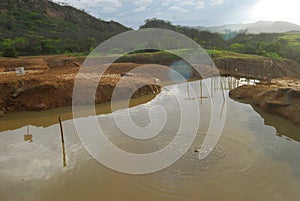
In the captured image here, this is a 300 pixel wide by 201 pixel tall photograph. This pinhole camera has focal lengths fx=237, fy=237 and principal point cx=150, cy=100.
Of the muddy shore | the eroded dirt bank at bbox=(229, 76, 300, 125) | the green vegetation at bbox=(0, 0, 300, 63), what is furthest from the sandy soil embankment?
the green vegetation at bbox=(0, 0, 300, 63)

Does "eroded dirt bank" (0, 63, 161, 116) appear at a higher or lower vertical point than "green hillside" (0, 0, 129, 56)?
lower

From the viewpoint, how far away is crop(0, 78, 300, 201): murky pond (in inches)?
198

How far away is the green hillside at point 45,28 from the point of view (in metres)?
24.7

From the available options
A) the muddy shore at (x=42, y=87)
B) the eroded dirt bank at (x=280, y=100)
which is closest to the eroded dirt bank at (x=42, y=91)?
the muddy shore at (x=42, y=87)

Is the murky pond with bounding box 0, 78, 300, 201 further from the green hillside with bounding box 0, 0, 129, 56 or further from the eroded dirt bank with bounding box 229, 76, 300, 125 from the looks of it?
the green hillside with bounding box 0, 0, 129, 56

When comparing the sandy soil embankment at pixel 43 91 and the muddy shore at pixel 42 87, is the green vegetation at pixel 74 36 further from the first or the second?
the sandy soil embankment at pixel 43 91

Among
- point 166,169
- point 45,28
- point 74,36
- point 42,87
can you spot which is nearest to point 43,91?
point 42,87

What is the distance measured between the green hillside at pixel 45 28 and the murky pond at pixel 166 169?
17.1 meters

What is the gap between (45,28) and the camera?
37812 millimetres

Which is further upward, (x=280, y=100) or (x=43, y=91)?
(x=43, y=91)

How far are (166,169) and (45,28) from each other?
126 ft

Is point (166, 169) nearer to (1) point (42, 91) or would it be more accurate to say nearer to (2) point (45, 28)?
(1) point (42, 91)

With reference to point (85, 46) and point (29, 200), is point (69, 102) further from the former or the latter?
point (85, 46)

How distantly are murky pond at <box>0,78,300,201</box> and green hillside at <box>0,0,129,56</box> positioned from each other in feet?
56.2
